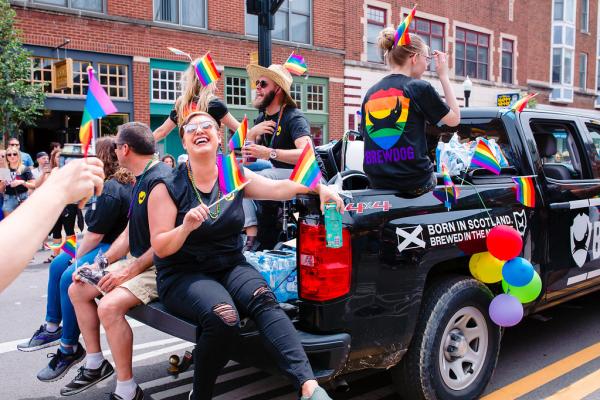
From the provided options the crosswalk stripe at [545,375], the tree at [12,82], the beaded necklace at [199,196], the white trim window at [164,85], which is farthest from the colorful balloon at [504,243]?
the white trim window at [164,85]

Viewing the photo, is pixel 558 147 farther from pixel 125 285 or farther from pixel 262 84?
pixel 125 285

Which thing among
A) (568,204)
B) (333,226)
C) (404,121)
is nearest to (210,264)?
(333,226)

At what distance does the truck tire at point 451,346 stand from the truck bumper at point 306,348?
0.55 meters

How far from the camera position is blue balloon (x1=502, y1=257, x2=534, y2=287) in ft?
11.4

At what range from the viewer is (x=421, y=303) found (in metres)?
3.36

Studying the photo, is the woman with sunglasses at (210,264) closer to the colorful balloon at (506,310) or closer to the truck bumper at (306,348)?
the truck bumper at (306,348)

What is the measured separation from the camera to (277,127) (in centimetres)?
434

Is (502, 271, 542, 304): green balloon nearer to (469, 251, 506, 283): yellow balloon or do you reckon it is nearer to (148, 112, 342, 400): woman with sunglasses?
(469, 251, 506, 283): yellow balloon

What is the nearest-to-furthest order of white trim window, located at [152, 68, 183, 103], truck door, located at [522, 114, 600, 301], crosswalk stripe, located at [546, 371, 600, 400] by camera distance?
crosswalk stripe, located at [546, 371, 600, 400] → truck door, located at [522, 114, 600, 301] → white trim window, located at [152, 68, 183, 103]

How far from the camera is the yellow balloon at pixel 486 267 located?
361cm

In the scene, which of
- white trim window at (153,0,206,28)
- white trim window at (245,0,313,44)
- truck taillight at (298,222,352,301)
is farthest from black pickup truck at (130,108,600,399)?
white trim window at (245,0,313,44)

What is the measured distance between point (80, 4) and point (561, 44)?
2649cm

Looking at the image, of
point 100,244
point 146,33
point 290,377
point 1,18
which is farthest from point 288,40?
point 290,377

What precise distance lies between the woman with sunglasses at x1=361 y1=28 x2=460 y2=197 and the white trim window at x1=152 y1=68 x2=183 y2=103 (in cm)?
1349
